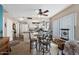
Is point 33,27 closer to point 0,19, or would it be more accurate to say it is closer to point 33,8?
point 33,8

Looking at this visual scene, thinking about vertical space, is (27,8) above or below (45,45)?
above

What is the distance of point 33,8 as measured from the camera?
91.9 inches

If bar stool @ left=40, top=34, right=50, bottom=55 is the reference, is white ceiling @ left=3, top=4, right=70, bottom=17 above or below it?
above

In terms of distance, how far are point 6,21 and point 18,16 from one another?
0.23 m

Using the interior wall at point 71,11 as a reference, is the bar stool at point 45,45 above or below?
below

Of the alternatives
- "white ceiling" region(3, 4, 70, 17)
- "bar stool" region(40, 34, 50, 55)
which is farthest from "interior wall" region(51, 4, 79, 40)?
"bar stool" region(40, 34, 50, 55)

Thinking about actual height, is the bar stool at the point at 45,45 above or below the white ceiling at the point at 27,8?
below

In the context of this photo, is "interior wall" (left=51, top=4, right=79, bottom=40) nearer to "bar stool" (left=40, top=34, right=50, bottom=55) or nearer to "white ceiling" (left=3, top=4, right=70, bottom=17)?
"white ceiling" (left=3, top=4, right=70, bottom=17)

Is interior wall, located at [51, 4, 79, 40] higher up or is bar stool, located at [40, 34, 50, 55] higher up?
interior wall, located at [51, 4, 79, 40]

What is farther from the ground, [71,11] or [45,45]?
[71,11]

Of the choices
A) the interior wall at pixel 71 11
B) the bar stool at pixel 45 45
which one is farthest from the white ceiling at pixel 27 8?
the bar stool at pixel 45 45

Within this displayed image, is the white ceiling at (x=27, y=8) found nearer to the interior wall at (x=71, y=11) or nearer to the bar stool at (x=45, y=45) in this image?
the interior wall at (x=71, y=11)
